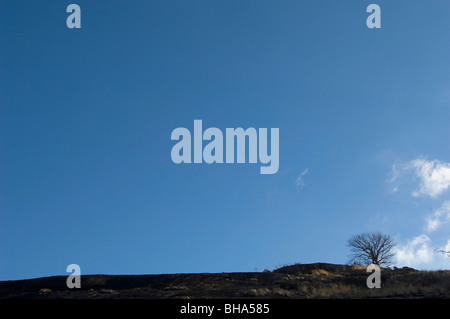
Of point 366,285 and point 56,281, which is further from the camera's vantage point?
point 56,281

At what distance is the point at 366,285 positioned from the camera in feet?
72.7

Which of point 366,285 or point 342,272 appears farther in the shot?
point 342,272
